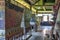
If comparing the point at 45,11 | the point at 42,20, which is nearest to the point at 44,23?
the point at 42,20

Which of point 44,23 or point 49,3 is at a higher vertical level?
point 49,3

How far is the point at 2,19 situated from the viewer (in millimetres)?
2326

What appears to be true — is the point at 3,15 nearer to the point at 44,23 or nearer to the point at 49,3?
the point at 49,3

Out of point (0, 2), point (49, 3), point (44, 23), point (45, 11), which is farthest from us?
point (44, 23)

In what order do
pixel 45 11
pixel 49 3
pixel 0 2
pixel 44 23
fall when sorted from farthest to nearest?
pixel 44 23, pixel 45 11, pixel 49 3, pixel 0 2

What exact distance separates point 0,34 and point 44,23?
32.0 ft

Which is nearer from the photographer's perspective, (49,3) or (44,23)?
(49,3)

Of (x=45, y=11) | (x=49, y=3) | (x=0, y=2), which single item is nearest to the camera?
(x=0, y=2)

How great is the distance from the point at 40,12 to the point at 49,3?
393 cm

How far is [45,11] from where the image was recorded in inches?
404

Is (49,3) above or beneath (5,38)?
above

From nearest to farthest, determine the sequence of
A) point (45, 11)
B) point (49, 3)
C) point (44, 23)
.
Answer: point (49, 3) → point (45, 11) → point (44, 23)

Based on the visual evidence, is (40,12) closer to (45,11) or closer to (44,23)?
(45,11)

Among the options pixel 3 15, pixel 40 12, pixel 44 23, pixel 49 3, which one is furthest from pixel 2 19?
pixel 44 23
